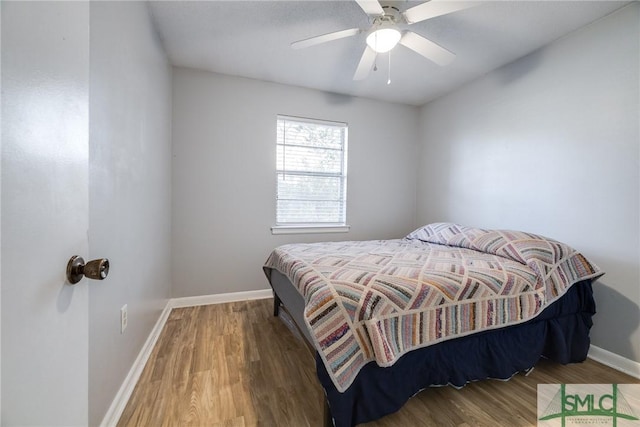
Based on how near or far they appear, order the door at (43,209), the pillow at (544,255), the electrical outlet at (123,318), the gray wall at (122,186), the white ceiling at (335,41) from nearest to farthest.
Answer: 1. the door at (43,209)
2. the gray wall at (122,186)
3. the electrical outlet at (123,318)
4. the pillow at (544,255)
5. the white ceiling at (335,41)

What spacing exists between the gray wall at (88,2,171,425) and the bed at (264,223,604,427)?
942 millimetres

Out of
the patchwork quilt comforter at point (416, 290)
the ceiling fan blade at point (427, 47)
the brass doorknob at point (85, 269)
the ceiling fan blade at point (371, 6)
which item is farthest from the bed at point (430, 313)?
the ceiling fan blade at point (371, 6)

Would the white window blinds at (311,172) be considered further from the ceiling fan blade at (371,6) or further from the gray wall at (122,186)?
the ceiling fan blade at (371,6)

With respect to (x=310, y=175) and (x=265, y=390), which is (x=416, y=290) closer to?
(x=265, y=390)

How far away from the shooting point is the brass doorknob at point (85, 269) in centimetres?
60

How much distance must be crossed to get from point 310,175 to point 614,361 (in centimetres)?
299

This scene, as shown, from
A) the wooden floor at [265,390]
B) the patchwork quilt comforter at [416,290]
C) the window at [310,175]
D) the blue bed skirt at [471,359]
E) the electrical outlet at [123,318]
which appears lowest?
the wooden floor at [265,390]

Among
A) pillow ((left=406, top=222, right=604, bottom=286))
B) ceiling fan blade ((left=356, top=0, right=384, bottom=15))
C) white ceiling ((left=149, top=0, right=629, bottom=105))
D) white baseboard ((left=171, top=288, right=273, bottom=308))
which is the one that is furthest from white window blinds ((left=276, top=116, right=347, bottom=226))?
pillow ((left=406, top=222, right=604, bottom=286))

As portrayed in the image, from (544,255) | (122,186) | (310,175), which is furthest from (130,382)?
(544,255)

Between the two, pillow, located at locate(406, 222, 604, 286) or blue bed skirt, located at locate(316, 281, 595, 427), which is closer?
blue bed skirt, located at locate(316, 281, 595, 427)

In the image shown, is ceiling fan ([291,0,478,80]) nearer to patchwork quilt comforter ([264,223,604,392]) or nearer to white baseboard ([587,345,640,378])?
patchwork quilt comforter ([264,223,604,392])

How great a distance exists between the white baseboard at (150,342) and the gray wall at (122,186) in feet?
0.17

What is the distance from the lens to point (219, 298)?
9.05 feet

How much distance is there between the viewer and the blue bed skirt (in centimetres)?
115
